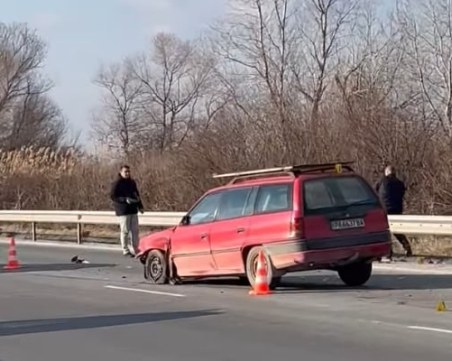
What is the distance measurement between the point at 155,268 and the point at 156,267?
4 cm

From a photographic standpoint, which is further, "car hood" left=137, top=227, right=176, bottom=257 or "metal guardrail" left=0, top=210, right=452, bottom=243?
"metal guardrail" left=0, top=210, right=452, bottom=243

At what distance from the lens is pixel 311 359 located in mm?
8859

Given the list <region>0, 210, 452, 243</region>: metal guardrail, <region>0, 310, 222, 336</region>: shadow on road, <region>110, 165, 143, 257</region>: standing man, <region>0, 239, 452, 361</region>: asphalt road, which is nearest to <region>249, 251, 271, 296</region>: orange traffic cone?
<region>0, 239, 452, 361</region>: asphalt road

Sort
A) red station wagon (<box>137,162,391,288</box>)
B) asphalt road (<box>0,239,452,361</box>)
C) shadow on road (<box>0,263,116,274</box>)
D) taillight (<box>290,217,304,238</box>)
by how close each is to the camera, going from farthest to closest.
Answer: shadow on road (<box>0,263,116,274</box>) → red station wagon (<box>137,162,391,288</box>) → taillight (<box>290,217,304,238</box>) → asphalt road (<box>0,239,452,361</box>)

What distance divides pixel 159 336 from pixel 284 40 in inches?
1195

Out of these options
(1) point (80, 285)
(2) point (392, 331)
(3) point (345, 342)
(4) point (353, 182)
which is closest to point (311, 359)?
(3) point (345, 342)

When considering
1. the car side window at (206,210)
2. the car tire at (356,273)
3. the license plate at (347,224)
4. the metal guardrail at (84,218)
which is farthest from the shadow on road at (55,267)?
the license plate at (347,224)

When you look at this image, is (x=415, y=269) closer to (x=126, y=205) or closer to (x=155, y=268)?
(x=155, y=268)

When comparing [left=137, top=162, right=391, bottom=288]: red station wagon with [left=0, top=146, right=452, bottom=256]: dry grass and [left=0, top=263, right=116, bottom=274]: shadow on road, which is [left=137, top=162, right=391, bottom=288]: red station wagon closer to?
[left=0, top=263, right=116, bottom=274]: shadow on road

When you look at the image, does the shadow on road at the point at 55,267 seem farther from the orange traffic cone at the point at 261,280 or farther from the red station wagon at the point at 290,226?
the orange traffic cone at the point at 261,280

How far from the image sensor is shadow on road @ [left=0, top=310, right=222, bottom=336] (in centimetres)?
1128

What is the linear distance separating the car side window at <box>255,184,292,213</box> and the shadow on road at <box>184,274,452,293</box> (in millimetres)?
1207

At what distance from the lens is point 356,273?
14734 mm

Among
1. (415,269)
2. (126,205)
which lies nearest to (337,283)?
(415,269)
